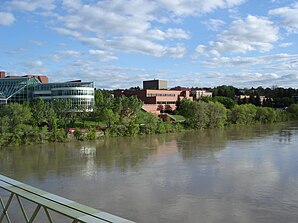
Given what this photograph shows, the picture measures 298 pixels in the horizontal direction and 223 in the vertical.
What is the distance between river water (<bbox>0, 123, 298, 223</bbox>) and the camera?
Answer: 28.2ft

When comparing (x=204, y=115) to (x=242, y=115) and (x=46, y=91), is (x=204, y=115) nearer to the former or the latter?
(x=242, y=115)

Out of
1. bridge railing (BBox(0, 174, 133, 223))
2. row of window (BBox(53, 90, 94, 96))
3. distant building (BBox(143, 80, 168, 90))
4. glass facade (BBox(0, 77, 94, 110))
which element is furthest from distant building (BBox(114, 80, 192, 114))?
bridge railing (BBox(0, 174, 133, 223))

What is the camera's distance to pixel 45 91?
36.1 metres

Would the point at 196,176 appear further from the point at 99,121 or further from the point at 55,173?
the point at 99,121

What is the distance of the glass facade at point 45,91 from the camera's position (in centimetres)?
3431

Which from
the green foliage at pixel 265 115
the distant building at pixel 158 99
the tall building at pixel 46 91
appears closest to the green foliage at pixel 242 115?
the green foliage at pixel 265 115

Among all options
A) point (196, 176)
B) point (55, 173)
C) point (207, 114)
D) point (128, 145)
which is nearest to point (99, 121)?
point (128, 145)

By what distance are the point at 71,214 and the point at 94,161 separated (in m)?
13.8

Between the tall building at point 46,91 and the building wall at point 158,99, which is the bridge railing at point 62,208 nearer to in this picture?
the tall building at point 46,91

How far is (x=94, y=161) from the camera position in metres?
16.8

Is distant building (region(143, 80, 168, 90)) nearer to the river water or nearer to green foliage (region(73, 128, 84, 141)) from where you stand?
green foliage (region(73, 128, 84, 141))

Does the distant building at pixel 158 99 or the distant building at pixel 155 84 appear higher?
the distant building at pixel 155 84

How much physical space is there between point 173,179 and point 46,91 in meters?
26.8

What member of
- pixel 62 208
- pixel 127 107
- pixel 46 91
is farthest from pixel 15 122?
pixel 62 208
